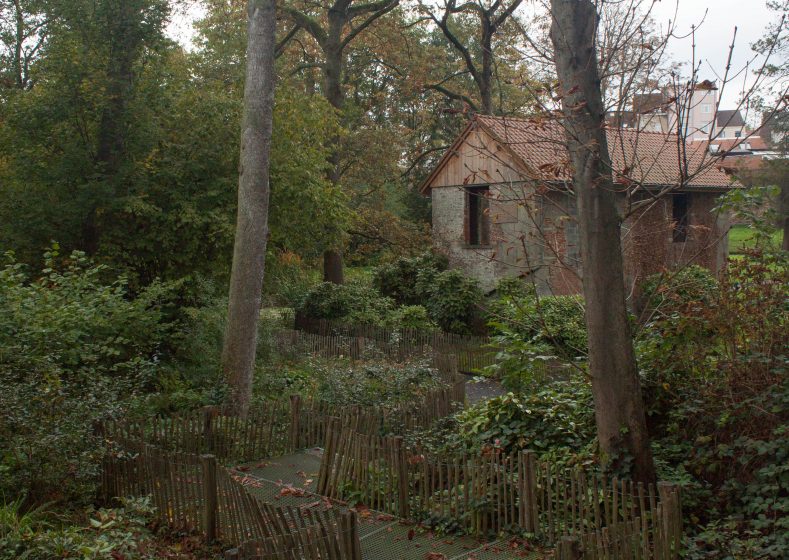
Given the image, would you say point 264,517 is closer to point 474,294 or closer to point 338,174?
point 474,294

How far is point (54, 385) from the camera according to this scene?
347 inches

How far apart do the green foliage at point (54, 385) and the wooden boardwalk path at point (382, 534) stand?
6.87 ft

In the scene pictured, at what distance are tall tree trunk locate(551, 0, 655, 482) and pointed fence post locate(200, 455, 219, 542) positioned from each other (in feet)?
13.2

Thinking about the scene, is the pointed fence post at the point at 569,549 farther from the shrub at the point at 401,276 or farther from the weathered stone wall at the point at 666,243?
the shrub at the point at 401,276

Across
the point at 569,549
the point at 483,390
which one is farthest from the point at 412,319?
the point at 569,549

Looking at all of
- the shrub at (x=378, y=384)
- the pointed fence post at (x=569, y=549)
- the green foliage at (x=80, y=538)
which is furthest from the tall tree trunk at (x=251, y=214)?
the pointed fence post at (x=569, y=549)

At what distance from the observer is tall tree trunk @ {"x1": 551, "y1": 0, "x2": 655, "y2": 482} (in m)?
7.80

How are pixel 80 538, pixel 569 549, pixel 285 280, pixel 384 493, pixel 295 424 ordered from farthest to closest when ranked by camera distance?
pixel 285 280 < pixel 295 424 < pixel 384 493 < pixel 80 538 < pixel 569 549

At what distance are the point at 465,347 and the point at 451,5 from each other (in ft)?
58.6

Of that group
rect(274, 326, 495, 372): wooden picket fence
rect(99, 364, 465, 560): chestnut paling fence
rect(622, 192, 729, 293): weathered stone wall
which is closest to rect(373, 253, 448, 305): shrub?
rect(274, 326, 495, 372): wooden picket fence

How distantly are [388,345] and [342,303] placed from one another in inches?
238

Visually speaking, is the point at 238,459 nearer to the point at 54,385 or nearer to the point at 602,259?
the point at 54,385

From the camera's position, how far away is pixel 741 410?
8117 millimetres

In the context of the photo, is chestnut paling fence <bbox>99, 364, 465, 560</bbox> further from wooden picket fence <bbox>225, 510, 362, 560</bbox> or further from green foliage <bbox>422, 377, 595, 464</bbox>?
green foliage <bbox>422, 377, 595, 464</bbox>
